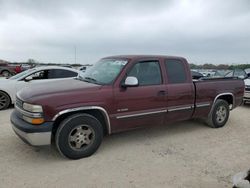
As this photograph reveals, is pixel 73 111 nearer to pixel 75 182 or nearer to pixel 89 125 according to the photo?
pixel 89 125

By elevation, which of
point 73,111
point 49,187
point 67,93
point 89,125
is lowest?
point 49,187

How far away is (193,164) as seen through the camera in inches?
154

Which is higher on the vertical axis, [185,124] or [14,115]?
[14,115]

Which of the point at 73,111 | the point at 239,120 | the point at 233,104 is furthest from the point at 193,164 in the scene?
the point at 239,120

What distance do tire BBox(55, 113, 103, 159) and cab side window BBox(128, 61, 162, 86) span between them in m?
1.21

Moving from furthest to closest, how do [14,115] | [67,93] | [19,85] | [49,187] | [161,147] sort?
[19,85]
[161,147]
[14,115]
[67,93]
[49,187]

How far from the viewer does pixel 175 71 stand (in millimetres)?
5141

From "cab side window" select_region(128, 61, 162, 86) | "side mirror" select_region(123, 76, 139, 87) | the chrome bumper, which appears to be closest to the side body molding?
the chrome bumper

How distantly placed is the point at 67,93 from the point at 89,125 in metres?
0.67

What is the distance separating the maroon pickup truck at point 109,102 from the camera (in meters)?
3.76

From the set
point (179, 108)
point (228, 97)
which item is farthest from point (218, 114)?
point (179, 108)

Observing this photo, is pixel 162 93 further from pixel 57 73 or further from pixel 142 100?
pixel 57 73

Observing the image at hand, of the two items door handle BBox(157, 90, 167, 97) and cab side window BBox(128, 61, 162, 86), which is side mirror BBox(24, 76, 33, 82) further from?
door handle BBox(157, 90, 167, 97)

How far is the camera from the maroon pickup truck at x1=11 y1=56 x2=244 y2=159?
376 cm
